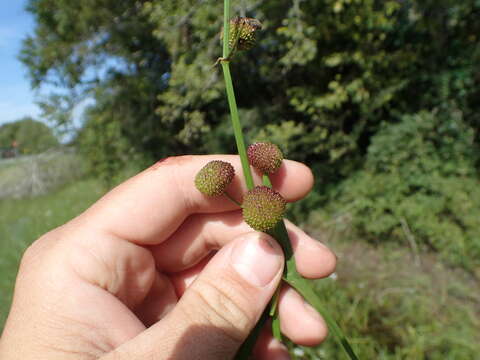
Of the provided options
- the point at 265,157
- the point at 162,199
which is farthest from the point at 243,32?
the point at 162,199

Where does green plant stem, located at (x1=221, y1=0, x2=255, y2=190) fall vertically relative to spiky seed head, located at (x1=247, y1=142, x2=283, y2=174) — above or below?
above

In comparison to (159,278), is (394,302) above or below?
below

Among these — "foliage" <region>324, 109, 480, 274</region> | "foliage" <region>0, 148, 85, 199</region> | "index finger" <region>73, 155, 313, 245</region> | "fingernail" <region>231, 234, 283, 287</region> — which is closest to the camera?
"fingernail" <region>231, 234, 283, 287</region>

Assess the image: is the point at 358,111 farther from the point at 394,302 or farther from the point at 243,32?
the point at 243,32

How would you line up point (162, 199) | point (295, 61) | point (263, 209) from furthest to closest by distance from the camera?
point (295, 61) < point (162, 199) < point (263, 209)

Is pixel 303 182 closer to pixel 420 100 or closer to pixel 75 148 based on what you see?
pixel 420 100

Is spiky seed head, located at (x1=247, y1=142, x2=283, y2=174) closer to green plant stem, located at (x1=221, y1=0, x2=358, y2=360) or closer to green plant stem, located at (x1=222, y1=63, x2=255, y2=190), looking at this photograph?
green plant stem, located at (x1=221, y1=0, x2=358, y2=360)

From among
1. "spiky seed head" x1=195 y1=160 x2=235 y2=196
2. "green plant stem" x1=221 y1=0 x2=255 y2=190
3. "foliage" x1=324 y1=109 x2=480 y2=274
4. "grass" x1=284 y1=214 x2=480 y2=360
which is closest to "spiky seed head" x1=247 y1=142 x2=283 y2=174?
"spiky seed head" x1=195 y1=160 x2=235 y2=196
